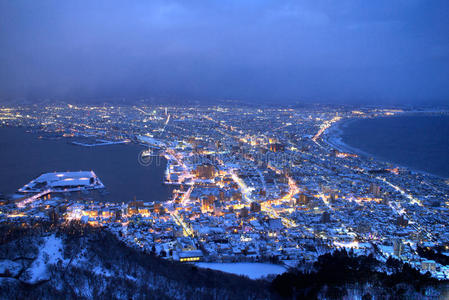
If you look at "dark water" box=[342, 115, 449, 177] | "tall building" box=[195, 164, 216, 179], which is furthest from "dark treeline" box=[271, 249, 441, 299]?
"dark water" box=[342, 115, 449, 177]

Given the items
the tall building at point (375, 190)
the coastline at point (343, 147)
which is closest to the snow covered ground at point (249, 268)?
the tall building at point (375, 190)

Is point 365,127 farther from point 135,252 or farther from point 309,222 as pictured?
point 135,252

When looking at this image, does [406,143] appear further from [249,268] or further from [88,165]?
[249,268]

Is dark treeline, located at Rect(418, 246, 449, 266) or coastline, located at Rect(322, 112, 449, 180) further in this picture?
coastline, located at Rect(322, 112, 449, 180)

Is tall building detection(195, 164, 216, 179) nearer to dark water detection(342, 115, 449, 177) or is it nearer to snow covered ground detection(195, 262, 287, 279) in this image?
snow covered ground detection(195, 262, 287, 279)

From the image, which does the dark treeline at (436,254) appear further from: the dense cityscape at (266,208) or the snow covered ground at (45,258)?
the snow covered ground at (45,258)


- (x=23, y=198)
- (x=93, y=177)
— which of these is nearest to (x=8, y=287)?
(x=23, y=198)
